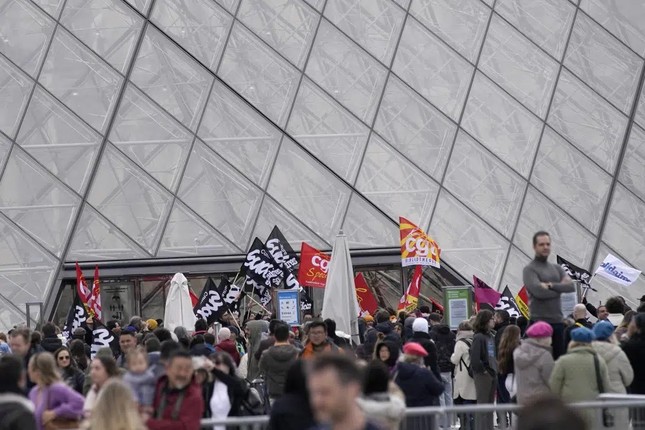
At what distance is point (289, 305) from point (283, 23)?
8.44 m

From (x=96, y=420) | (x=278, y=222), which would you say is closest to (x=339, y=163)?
(x=278, y=222)

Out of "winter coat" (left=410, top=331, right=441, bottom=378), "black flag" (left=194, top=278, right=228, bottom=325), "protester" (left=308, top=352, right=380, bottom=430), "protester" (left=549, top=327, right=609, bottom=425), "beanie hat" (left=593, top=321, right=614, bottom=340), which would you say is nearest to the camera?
"protester" (left=308, top=352, right=380, bottom=430)

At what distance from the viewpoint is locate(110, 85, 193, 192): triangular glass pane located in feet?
76.7

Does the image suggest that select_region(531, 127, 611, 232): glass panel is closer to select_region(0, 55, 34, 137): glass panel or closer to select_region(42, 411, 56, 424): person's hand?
select_region(0, 55, 34, 137): glass panel

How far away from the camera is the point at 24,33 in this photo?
23.9 meters

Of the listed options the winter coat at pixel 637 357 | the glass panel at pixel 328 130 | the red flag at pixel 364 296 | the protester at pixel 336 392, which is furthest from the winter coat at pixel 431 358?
the glass panel at pixel 328 130

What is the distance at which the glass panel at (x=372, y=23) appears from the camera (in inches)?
960

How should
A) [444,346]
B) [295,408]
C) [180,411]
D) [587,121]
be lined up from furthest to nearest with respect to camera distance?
1. [587,121]
2. [444,346]
3. [180,411]
4. [295,408]

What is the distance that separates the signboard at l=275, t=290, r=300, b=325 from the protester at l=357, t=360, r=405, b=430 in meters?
9.20

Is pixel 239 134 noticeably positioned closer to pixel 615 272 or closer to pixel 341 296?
pixel 615 272

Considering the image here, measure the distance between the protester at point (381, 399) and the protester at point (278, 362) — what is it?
→ 3.45 metres

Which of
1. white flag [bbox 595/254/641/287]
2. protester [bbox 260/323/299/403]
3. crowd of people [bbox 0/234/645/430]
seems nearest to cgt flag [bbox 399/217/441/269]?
white flag [bbox 595/254/641/287]

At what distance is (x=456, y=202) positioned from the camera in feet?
77.2

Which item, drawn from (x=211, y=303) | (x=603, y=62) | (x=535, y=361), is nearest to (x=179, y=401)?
(x=535, y=361)
